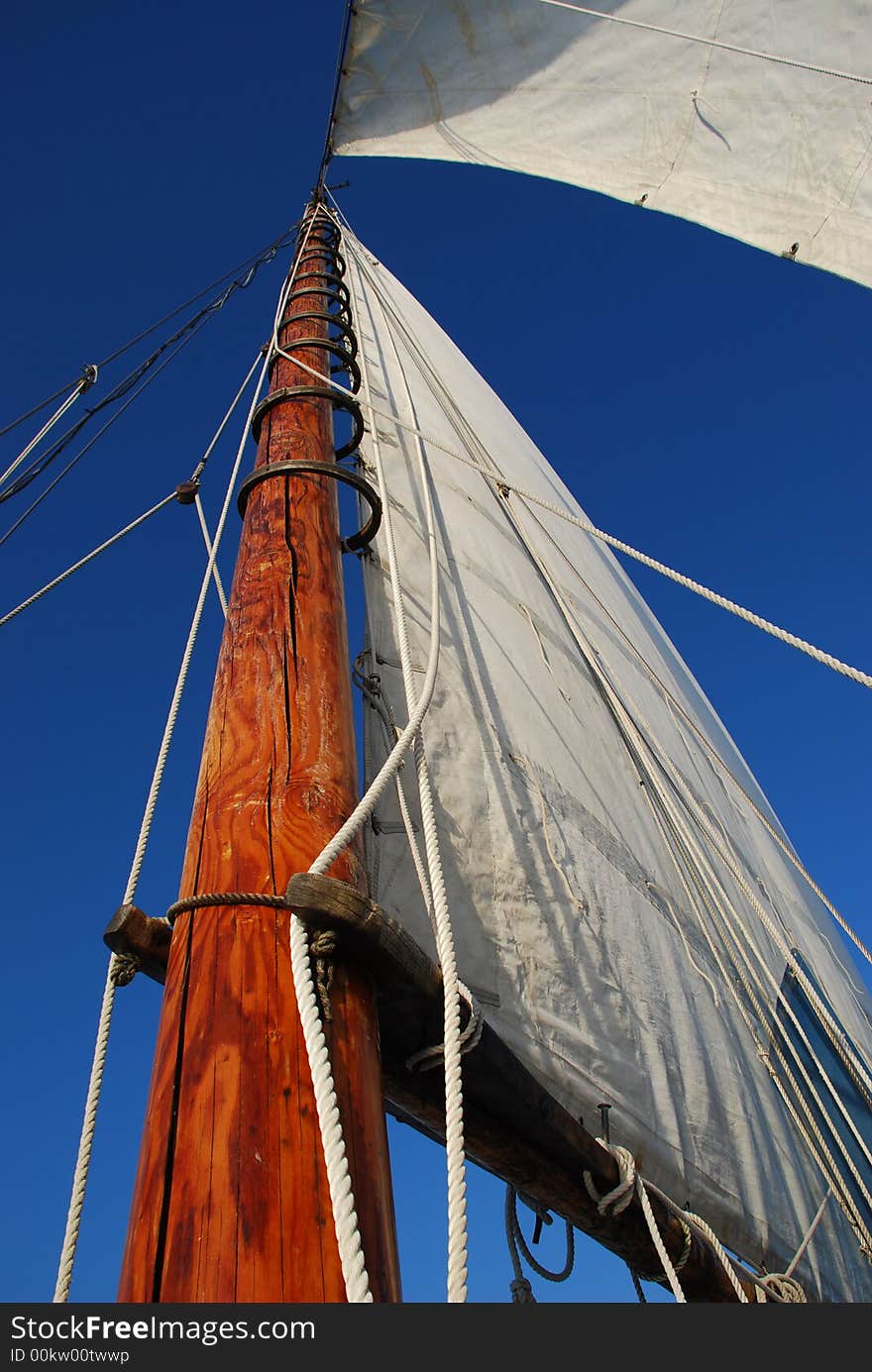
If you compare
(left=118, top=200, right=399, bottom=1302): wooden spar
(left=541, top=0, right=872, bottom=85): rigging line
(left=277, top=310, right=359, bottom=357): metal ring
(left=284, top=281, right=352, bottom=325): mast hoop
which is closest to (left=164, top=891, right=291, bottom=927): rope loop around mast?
(left=118, top=200, right=399, bottom=1302): wooden spar

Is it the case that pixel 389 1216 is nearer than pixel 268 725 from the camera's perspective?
Yes

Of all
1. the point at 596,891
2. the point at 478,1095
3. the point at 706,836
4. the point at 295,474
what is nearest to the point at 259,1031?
the point at 478,1095

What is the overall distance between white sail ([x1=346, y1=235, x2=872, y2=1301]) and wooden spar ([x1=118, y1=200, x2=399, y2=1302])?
470 millimetres

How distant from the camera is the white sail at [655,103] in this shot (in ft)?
15.6

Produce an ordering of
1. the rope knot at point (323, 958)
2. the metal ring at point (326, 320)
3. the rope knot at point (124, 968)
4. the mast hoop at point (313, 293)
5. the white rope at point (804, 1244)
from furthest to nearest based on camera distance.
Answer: the mast hoop at point (313, 293) → the metal ring at point (326, 320) → the white rope at point (804, 1244) → the rope knot at point (124, 968) → the rope knot at point (323, 958)

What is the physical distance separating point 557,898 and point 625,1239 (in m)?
0.84

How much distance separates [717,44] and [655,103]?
52 centimetres

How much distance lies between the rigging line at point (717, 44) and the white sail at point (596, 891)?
3113 mm

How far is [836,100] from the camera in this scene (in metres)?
4.77

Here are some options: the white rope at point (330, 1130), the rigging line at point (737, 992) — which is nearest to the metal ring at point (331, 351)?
the rigging line at point (737, 992)

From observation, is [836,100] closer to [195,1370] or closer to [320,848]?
[320,848]

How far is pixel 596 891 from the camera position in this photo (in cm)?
263

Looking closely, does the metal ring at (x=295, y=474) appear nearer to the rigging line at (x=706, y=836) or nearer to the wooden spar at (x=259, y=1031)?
the wooden spar at (x=259, y=1031)

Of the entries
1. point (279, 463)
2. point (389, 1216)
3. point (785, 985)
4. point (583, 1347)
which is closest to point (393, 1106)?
point (389, 1216)
